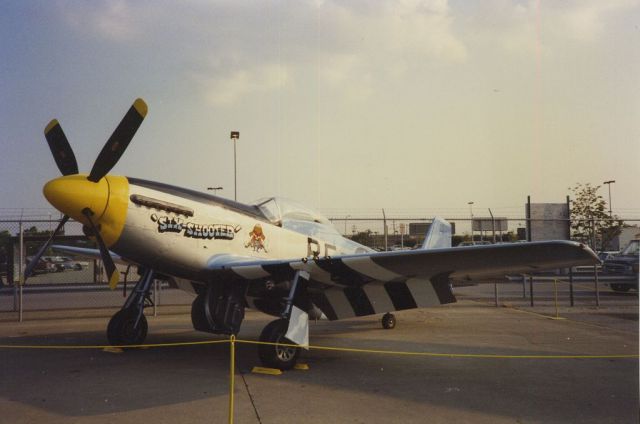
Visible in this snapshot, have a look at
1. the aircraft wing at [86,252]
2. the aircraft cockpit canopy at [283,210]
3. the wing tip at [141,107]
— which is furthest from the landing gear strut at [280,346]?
the aircraft wing at [86,252]

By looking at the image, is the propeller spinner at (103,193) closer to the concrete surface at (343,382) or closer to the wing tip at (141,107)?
the wing tip at (141,107)

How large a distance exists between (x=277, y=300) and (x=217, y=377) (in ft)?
6.04

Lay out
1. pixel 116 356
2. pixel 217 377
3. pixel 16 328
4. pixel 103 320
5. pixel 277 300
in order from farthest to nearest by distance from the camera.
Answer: pixel 103 320, pixel 16 328, pixel 277 300, pixel 116 356, pixel 217 377

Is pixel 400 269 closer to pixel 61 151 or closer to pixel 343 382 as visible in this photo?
pixel 343 382

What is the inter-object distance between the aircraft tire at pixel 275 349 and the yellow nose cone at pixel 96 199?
2106 millimetres

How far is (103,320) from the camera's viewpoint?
36.0 ft

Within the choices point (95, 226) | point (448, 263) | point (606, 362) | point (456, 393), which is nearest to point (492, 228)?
point (606, 362)

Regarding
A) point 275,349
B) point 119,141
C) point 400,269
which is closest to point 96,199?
point 119,141

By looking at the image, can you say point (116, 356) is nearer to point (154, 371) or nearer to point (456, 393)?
point (154, 371)

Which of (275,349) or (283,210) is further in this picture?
(283,210)

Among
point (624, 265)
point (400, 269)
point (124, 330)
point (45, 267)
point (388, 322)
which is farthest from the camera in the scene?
point (45, 267)

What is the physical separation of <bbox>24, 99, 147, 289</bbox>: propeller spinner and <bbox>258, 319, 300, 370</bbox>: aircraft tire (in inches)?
77.7

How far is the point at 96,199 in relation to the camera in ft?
18.5

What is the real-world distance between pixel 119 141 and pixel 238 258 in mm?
2043
